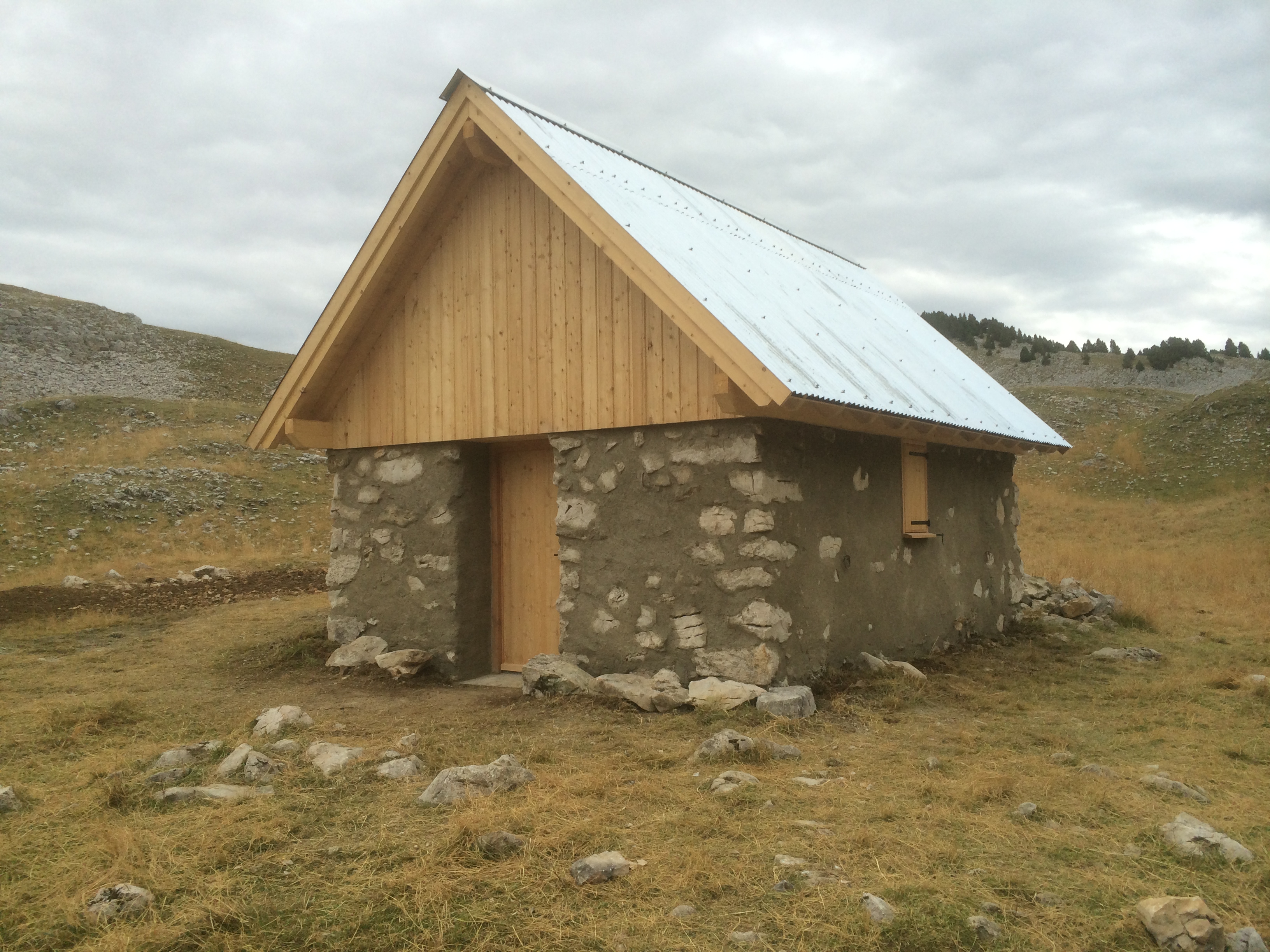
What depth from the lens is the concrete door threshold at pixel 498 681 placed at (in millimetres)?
8578

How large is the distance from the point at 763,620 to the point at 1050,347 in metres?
61.9

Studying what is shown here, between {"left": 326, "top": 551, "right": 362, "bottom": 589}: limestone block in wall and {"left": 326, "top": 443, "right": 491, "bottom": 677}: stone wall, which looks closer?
{"left": 326, "top": 443, "right": 491, "bottom": 677}: stone wall

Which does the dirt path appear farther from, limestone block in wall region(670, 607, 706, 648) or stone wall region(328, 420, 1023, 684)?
limestone block in wall region(670, 607, 706, 648)

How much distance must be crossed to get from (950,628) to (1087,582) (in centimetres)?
664

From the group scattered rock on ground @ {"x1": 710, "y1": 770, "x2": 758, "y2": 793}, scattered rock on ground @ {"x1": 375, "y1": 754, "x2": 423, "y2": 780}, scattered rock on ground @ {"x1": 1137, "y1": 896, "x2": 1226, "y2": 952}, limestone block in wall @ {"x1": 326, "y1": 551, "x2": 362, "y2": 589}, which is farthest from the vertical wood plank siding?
scattered rock on ground @ {"x1": 1137, "y1": 896, "x2": 1226, "y2": 952}

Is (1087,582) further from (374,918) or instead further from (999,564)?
(374,918)

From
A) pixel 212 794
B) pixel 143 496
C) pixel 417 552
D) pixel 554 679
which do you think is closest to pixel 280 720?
pixel 212 794

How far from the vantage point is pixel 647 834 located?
4438mm

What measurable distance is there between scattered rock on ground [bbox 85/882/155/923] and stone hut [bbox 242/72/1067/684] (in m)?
4.41

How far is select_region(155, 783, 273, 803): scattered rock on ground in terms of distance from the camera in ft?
16.3

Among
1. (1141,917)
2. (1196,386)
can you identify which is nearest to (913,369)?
(1141,917)

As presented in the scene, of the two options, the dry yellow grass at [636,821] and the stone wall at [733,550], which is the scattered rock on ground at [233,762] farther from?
the stone wall at [733,550]

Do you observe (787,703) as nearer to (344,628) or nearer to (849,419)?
(849,419)

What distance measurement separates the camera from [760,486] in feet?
23.5
